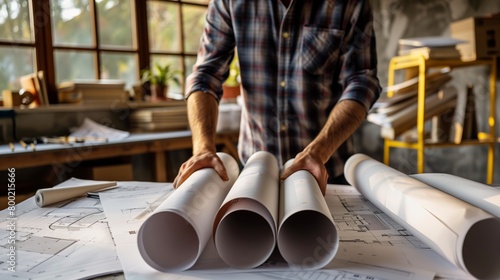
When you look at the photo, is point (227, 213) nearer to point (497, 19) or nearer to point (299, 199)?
point (299, 199)

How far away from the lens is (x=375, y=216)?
88 centimetres

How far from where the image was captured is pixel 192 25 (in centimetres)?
337

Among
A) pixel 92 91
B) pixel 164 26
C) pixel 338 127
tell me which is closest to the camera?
pixel 338 127

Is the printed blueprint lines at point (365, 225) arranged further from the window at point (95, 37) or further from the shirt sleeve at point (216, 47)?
the window at point (95, 37)

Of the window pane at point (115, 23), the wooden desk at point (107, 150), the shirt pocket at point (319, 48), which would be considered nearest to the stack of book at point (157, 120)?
the wooden desk at point (107, 150)

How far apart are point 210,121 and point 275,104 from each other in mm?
317

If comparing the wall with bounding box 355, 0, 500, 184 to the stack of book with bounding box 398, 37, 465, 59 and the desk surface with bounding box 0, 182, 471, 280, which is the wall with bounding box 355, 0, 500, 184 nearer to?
the stack of book with bounding box 398, 37, 465, 59

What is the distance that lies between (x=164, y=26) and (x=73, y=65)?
75 cm

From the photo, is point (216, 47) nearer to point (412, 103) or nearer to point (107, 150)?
point (107, 150)

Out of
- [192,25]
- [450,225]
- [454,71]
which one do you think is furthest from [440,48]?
[450,225]

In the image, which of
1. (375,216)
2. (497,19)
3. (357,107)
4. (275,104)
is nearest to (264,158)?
(375,216)

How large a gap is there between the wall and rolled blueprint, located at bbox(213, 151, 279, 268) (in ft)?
8.79

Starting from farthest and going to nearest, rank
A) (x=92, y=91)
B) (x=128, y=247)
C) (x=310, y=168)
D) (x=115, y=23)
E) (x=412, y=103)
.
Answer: (x=115, y=23), (x=412, y=103), (x=92, y=91), (x=310, y=168), (x=128, y=247)

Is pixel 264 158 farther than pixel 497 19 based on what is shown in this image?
No
